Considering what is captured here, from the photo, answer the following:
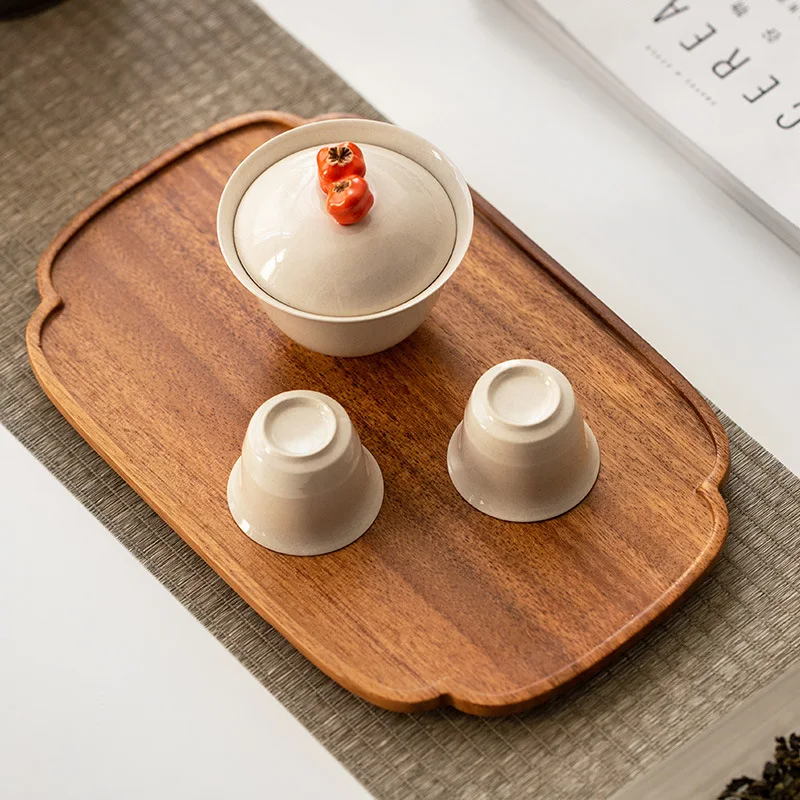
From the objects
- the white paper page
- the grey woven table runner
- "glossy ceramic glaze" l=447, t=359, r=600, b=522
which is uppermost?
the white paper page

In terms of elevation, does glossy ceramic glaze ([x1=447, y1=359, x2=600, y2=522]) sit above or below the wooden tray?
above

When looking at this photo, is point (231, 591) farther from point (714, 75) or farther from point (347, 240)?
point (714, 75)

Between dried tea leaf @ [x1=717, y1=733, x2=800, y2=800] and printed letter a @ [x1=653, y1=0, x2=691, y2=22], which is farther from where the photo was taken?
printed letter a @ [x1=653, y1=0, x2=691, y2=22]

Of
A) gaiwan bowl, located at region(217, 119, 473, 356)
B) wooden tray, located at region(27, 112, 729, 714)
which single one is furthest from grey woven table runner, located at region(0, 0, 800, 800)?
gaiwan bowl, located at region(217, 119, 473, 356)

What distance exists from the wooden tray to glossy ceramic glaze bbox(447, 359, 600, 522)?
2 cm

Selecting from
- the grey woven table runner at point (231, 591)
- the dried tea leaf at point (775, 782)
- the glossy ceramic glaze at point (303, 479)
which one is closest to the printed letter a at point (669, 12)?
the grey woven table runner at point (231, 591)

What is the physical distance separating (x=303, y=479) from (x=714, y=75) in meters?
0.58

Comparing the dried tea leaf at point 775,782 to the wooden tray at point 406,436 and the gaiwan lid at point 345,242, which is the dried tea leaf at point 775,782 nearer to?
the wooden tray at point 406,436

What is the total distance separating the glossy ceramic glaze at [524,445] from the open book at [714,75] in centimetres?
35

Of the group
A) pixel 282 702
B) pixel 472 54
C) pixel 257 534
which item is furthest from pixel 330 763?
pixel 472 54

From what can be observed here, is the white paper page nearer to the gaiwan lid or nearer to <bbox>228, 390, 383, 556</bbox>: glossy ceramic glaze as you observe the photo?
the gaiwan lid

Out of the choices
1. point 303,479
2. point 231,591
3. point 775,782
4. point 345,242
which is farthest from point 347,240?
point 775,782

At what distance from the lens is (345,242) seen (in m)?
0.79

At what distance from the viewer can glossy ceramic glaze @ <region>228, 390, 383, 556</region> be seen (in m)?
0.78
